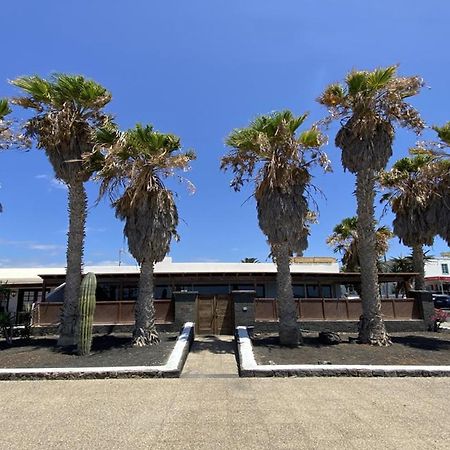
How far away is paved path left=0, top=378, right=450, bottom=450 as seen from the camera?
5.63 metres

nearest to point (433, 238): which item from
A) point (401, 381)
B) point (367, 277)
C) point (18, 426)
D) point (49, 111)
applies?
point (367, 277)

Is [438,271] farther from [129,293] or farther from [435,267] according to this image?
[129,293]

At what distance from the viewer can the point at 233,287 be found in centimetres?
2519

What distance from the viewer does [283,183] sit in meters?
14.5

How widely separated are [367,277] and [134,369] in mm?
8948

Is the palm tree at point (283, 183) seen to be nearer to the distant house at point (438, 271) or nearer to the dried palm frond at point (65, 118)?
the dried palm frond at point (65, 118)

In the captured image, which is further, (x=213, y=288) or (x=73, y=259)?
(x=213, y=288)

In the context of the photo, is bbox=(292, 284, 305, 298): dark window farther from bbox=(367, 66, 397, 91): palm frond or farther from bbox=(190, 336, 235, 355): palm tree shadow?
bbox=(367, 66, 397, 91): palm frond

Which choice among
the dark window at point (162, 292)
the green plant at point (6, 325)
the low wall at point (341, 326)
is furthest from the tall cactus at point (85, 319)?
the dark window at point (162, 292)

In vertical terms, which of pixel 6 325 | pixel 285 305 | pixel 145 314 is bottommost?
pixel 6 325

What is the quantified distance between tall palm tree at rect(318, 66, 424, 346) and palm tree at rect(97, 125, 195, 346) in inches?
238

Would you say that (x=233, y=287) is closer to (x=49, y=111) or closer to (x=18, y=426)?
(x=49, y=111)

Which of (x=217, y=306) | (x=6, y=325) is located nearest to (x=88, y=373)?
(x=6, y=325)

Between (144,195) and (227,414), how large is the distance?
9.22 metres
